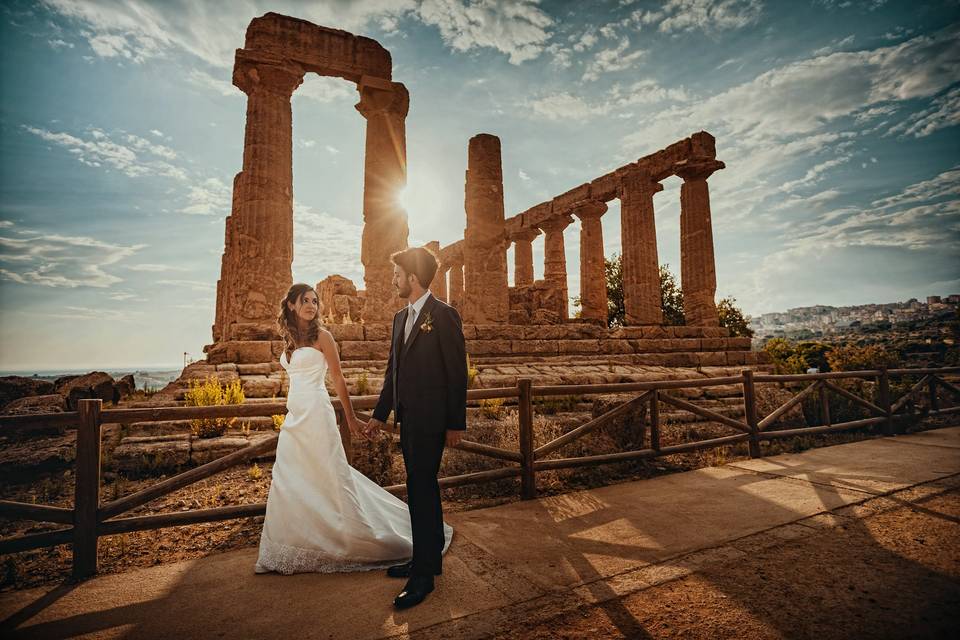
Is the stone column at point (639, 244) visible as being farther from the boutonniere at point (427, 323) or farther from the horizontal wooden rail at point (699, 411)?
the boutonniere at point (427, 323)

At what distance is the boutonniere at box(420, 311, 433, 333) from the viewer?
2893mm

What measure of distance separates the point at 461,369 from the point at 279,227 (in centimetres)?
1066

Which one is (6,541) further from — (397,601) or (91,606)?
(397,601)

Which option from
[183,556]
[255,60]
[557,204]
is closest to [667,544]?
[183,556]

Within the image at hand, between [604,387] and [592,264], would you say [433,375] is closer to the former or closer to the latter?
[604,387]

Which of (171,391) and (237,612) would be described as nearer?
(237,612)

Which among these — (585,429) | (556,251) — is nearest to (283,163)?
(585,429)

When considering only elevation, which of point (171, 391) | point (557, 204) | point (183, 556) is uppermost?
point (557, 204)

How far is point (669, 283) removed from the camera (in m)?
31.1

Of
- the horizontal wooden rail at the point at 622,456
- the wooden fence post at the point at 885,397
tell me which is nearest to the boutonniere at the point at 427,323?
the horizontal wooden rail at the point at 622,456

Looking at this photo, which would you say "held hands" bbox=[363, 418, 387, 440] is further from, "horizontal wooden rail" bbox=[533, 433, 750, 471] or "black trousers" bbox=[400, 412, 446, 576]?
"horizontal wooden rail" bbox=[533, 433, 750, 471]

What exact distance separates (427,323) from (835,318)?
419 ft

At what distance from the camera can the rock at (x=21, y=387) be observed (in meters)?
10.6

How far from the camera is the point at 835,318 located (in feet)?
342
